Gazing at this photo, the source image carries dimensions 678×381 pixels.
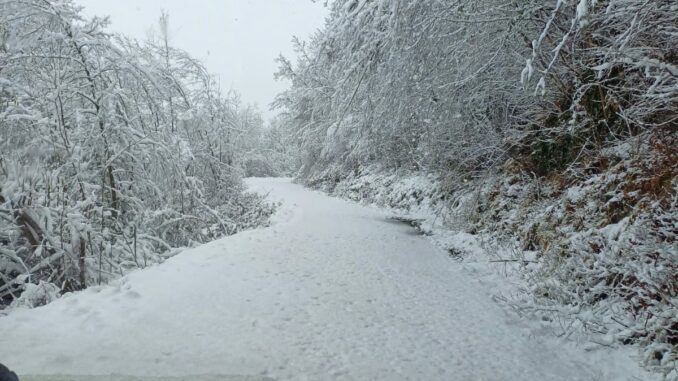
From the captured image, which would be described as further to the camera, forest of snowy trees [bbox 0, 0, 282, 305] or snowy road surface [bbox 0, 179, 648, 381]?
forest of snowy trees [bbox 0, 0, 282, 305]

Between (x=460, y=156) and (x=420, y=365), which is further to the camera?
(x=460, y=156)

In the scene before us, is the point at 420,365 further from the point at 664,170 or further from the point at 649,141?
the point at 649,141

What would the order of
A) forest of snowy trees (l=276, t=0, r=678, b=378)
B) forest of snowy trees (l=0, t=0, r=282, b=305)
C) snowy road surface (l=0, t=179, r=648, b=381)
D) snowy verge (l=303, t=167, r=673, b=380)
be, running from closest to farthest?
snowy road surface (l=0, t=179, r=648, b=381) < snowy verge (l=303, t=167, r=673, b=380) < forest of snowy trees (l=276, t=0, r=678, b=378) < forest of snowy trees (l=0, t=0, r=282, b=305)

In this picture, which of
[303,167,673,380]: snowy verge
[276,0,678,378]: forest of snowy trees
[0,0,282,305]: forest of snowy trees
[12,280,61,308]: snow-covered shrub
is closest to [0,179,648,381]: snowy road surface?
[303,167,673,380]: snowy verge

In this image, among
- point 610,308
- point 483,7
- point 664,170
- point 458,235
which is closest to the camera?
point 610,308

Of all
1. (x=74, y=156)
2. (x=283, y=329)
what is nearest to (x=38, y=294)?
(x=74, y=156)

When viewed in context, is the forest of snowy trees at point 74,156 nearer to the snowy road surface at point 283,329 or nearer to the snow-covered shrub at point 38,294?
the snow-covered shrub at point 38,294

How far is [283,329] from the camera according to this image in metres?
3.71

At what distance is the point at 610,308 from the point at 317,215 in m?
8.42

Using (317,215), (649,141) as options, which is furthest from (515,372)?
(317,215)

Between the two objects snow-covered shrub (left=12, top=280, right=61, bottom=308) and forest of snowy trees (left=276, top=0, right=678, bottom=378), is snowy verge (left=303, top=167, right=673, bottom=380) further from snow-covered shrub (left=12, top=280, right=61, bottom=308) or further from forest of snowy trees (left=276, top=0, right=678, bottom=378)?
snow-covered shrub (left=12, top=280, right=61, bottom=308)

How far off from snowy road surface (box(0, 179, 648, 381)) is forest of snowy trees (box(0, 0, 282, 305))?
970 mm

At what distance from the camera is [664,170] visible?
3854 mm

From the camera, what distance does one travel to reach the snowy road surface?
305 cm
